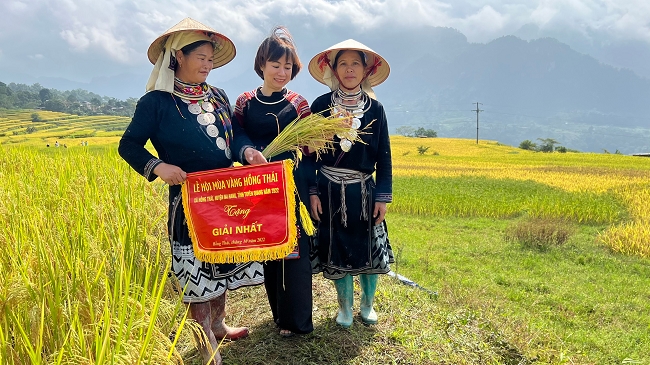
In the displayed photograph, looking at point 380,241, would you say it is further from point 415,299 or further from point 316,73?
point 316,73

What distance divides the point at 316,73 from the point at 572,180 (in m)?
14.9

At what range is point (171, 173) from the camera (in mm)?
2068

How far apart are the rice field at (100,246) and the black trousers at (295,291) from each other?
0.58m

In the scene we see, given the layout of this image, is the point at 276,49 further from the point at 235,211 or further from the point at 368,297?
the point at 368,297

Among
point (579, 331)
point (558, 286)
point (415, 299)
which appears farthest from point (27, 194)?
point (558, 286)

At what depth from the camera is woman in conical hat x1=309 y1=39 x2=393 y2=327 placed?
259 cm

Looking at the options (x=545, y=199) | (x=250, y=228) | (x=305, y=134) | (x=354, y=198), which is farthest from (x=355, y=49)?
(x=545, y=199)

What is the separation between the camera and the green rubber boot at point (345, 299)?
2771 mm

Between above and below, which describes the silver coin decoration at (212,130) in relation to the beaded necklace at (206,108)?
below

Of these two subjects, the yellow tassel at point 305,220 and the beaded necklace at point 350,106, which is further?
the beaded necklace at point 350,106

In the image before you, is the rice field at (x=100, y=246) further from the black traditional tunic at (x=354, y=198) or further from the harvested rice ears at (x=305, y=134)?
the black traditional tunic at (x=354, y=198)

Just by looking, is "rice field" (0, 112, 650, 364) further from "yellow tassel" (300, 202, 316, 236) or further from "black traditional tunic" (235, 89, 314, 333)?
"yellow tassel" (300, 202, 316, 236)

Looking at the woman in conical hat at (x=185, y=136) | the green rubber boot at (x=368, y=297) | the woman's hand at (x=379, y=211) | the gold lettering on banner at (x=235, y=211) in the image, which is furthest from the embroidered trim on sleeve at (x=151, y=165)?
the green rubber boot at (x=368, y=297)

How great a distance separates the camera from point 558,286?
499cm
